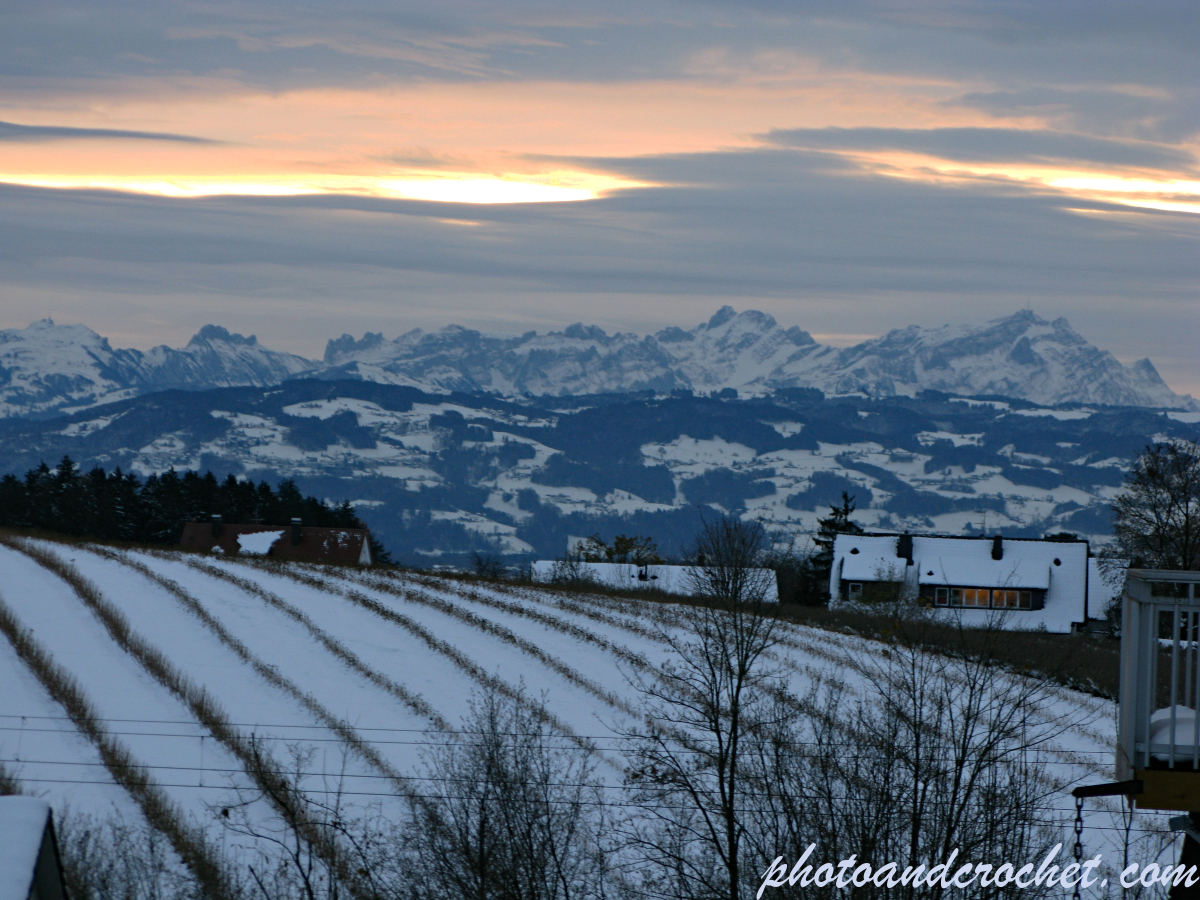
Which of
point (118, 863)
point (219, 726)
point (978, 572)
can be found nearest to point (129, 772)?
point (219, 726)

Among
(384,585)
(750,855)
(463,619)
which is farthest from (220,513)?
(750,855)

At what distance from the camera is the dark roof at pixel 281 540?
4065 inches

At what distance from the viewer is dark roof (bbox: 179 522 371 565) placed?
10325 cm

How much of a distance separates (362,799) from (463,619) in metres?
18.8

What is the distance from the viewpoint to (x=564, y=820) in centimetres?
2092

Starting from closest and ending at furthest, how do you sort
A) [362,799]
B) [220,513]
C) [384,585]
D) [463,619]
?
[362,799] < [463,619] < [384,585] < [220,513]

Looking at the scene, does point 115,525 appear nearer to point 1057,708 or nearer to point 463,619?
point 463,619

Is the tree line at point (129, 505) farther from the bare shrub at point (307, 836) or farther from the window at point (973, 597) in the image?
the bare shrub at point (307, 836)

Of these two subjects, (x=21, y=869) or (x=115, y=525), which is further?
(x=115, y=525)

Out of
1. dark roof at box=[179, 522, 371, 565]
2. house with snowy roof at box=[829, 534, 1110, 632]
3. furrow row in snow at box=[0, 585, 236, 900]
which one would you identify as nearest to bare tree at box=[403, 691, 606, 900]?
furrow row in snow at box=[0, 585, 236, 900]

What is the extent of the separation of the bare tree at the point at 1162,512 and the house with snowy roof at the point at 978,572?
28.4m

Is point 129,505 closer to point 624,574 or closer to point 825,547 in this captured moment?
point 624,574

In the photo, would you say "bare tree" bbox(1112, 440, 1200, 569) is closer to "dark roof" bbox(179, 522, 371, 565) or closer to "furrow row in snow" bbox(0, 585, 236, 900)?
"furrow row in snow" bbox(0, 585, 236, 900)

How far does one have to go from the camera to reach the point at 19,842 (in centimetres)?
729
